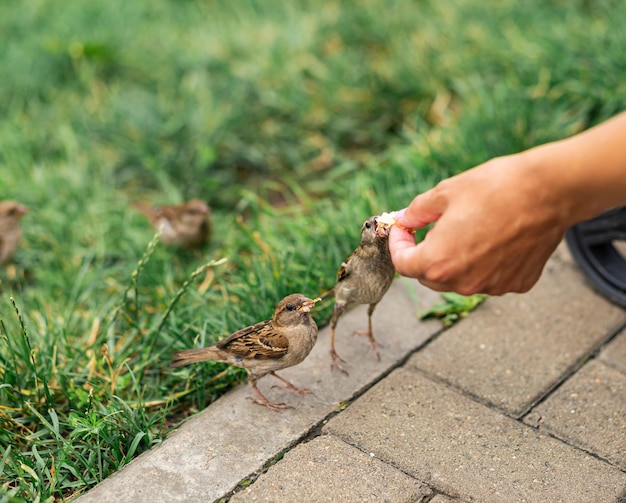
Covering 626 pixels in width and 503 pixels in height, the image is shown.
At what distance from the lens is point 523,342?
4016 mm

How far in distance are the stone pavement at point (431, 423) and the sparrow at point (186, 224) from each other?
1337 mm

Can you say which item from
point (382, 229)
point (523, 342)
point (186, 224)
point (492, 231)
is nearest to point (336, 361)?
point (382, 229)

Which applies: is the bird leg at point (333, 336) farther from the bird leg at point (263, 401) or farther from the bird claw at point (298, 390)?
the bird leg at point (263, 401)

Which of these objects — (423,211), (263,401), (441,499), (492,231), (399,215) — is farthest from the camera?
(263,401)

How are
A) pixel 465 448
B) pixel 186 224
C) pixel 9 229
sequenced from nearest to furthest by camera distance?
pixel 465 448
pixel 186 224
pixel 9 229

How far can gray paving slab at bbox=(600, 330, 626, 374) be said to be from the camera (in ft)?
12.6

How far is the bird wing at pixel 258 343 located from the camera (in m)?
3.46

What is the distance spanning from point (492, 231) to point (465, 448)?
1.16m

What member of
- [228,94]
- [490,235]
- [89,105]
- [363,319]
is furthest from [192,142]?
[490,235]

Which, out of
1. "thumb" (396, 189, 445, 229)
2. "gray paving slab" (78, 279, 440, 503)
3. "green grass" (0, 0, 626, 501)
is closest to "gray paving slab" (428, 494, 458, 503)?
"gray paving slab" (78, 279, 440, 503)

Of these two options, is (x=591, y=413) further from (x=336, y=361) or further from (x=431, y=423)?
(x=336, y=361)

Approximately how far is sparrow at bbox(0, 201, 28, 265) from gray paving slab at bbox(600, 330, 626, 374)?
3.53 m

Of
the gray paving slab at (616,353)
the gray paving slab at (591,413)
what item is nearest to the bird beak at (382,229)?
the gray paving slab at (591,413)

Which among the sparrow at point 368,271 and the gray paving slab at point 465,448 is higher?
the sparrow at point 368,271
